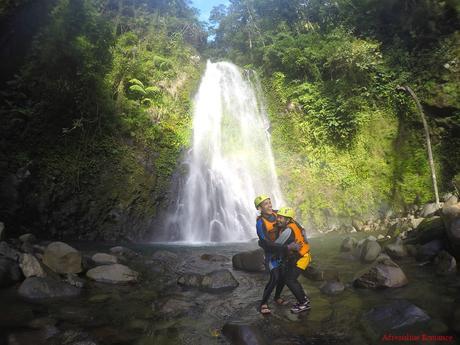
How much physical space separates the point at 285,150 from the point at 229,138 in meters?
3.08

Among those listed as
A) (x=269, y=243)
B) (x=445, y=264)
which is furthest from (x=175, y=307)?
(x=445, y=264)

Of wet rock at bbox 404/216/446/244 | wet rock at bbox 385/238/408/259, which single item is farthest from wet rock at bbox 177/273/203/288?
wet rock at bbox 404/216/446/244

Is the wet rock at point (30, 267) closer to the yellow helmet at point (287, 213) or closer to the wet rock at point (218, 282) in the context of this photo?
the wet rock at point (218, 282)

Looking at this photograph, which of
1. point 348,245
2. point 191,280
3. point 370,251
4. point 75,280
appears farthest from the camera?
point 348,245

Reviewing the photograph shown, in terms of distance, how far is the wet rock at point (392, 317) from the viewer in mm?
4187

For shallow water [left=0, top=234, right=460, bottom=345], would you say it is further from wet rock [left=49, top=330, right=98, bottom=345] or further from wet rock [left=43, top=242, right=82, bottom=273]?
wet rock [left=43, top=242, right=82, bottom=273]

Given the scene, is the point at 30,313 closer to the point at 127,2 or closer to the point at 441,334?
the point at 441,334

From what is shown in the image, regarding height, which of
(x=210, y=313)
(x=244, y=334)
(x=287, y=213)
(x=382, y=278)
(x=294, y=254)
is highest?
(x=287, y=213)

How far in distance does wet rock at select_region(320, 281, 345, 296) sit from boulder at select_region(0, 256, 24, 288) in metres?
5.50

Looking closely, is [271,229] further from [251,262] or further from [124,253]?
[124,253]

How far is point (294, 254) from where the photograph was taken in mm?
5219

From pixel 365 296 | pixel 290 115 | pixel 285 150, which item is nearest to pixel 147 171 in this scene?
Answer: pixel 285 150

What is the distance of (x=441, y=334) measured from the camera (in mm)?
3846

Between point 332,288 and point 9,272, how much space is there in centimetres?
574
